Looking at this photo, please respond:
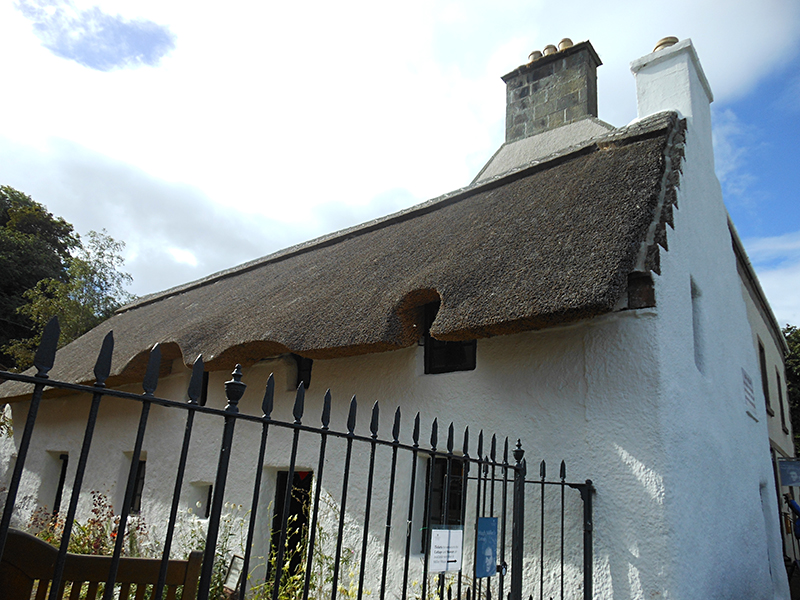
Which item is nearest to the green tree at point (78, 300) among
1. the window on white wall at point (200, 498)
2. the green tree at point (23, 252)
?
the green tree at point (23, 252)

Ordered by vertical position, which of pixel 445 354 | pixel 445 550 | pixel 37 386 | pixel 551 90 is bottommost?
pixel 445 550

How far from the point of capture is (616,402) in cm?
421

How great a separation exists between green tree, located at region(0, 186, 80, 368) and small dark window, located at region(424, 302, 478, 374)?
53.2ft

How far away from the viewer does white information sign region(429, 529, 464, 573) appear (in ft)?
8.61

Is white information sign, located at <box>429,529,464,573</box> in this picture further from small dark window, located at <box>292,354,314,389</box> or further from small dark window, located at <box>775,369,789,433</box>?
small dark window, located at <box>775,369,789,433</box>

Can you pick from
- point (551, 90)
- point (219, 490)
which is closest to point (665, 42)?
point (551, 90)

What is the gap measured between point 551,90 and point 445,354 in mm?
5615

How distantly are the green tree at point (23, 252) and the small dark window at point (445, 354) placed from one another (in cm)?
1623

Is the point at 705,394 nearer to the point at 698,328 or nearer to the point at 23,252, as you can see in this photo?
the point at 698,328

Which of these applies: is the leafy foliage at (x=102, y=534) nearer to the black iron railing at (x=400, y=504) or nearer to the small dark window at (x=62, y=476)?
the small dark window at (x=62, y=476)

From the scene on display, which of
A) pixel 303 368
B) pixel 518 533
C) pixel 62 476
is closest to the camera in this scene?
pixel 518 533

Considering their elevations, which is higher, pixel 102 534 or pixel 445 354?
pixel 445 354

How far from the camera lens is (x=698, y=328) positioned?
5559 millimetres

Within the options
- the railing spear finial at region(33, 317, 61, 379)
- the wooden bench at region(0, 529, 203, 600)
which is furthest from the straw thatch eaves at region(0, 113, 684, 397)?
the railing spear finial at region(33, 317, 61, 379)
